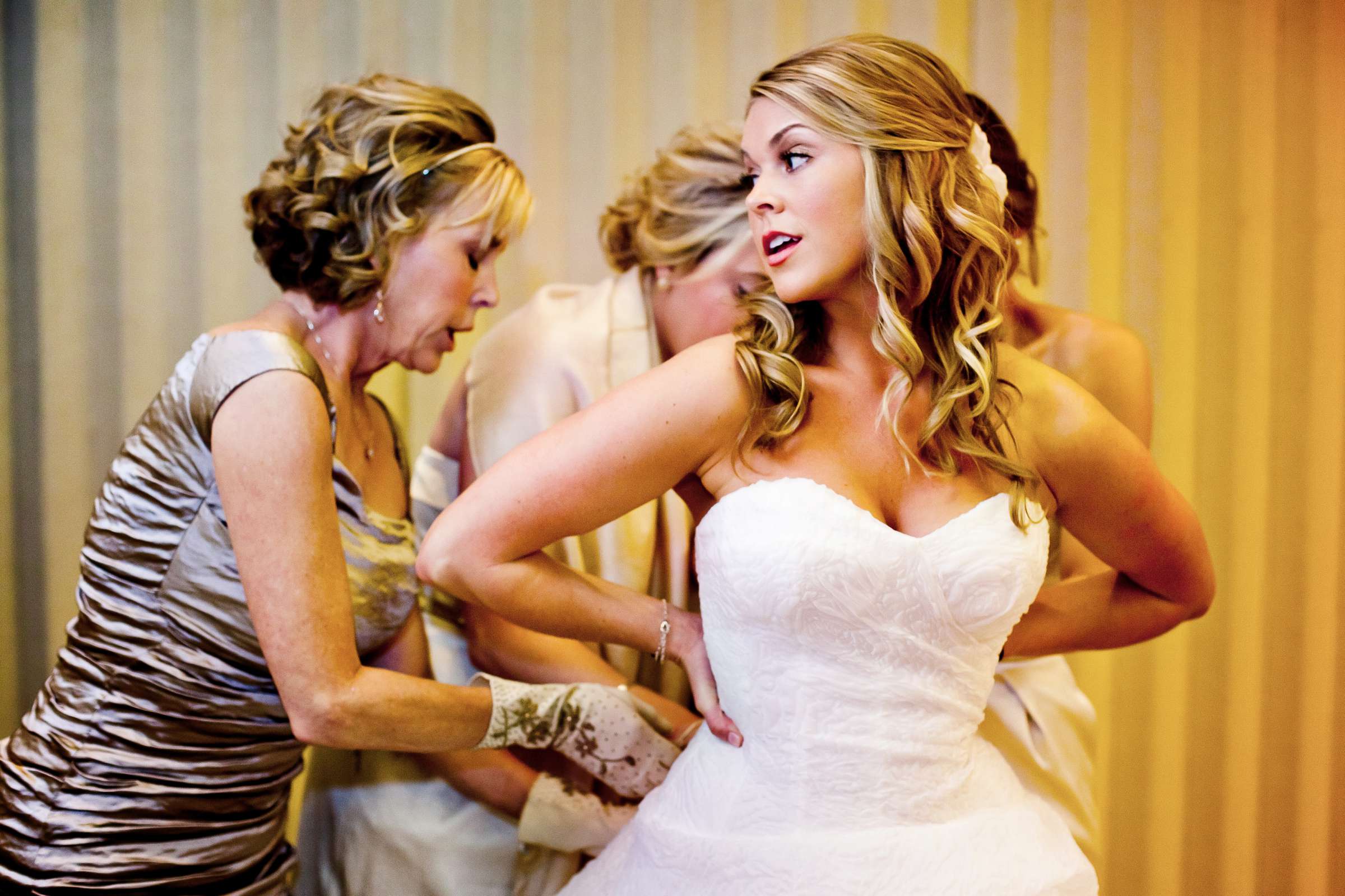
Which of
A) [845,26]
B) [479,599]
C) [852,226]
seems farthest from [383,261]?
[845,26]

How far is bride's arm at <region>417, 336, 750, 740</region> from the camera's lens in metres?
1.30

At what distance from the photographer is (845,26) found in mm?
2445

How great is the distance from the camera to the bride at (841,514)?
4.12 feet

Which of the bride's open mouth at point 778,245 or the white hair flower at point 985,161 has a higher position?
the white hair flower at point 985,161

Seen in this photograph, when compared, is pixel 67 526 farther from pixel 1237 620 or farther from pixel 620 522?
pixel 1237 620

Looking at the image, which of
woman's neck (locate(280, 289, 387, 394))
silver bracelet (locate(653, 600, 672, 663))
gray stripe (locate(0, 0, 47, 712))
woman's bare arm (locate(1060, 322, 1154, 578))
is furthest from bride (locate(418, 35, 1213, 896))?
gray stripe (locate(0, 0, 47, 712))

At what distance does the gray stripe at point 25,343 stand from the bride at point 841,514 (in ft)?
5.37

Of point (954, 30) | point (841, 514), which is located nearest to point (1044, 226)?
point (954, 30)

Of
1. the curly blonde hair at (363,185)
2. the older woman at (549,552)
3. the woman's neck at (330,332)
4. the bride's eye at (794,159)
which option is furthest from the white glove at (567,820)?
the bride's eye at (794,159)

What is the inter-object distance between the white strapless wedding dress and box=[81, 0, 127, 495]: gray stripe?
1.79 meters

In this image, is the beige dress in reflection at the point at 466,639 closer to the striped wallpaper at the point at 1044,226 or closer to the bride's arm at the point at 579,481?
the bride's arm at the point at 579,481

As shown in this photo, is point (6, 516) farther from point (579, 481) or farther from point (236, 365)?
point (579, 481)

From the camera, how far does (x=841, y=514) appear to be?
1242mm

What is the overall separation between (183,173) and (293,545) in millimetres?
1491
